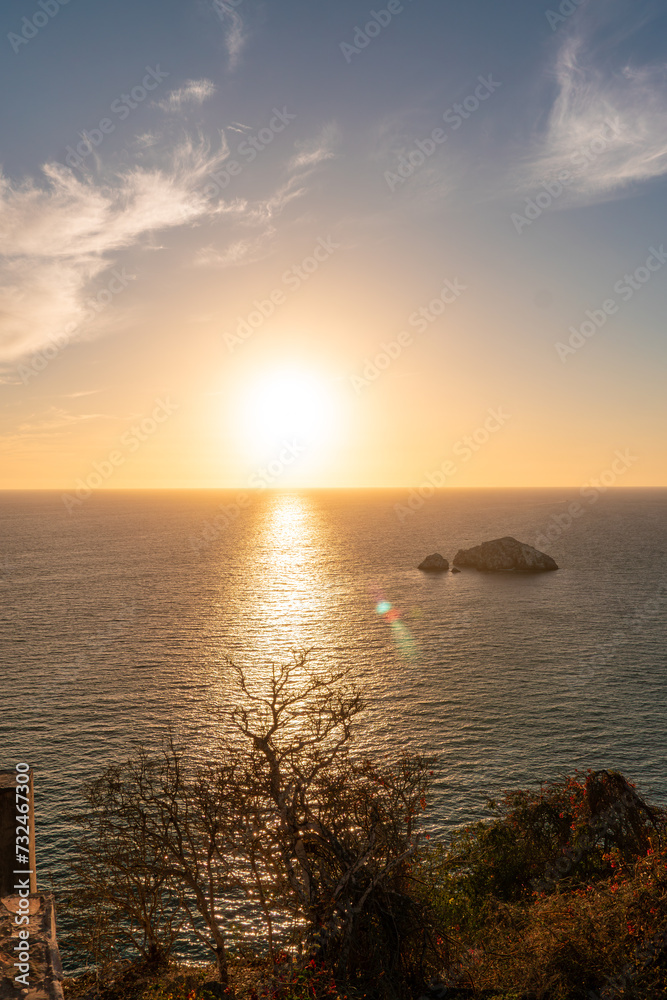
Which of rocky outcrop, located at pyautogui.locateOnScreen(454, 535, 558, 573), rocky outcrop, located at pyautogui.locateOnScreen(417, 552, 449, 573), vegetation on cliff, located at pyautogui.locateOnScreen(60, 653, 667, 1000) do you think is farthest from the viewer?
rocky outcrop, located at pyautogui.locateOnScreen(417, 552, 449, 573)

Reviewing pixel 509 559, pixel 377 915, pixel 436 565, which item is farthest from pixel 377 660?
pixel 509 559

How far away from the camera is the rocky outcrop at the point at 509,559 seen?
5271 inches

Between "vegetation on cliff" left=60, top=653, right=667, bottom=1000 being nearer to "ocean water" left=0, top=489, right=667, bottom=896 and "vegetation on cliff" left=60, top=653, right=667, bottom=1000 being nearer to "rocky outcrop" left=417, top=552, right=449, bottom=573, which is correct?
"ocean water" left=0, top=489, right=667, bottom=896

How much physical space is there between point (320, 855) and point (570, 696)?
50.6 metres

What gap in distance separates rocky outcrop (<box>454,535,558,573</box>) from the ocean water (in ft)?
16.7

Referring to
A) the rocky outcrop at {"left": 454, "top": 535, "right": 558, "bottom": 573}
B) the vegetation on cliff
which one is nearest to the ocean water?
the rocky outcrop at {"left": 454, "top": 535, "right": 558, "bottom": 573}

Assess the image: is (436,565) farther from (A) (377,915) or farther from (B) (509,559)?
(A) (377,915)

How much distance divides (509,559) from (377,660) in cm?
7063

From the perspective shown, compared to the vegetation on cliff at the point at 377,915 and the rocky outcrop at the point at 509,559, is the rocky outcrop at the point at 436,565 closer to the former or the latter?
the rocky outcrop at the point at 509,559

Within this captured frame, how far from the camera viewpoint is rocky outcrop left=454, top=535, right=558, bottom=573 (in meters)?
134

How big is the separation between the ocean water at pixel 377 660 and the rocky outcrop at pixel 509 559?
508 cm

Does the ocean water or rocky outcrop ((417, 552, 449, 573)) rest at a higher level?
rocky outcrop ((417, 552, 449, 573))

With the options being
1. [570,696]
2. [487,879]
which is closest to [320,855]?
[487,879]

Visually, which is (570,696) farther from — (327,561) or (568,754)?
(327,561)
